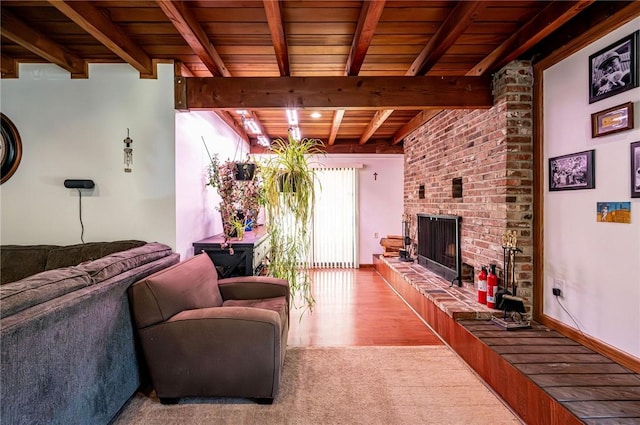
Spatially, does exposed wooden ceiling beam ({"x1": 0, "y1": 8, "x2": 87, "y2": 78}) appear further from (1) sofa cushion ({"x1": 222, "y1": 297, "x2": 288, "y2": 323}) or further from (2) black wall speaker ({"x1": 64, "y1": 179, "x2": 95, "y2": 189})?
(1) sofa cushion ({"x1": 222, "y1": 297, "x2": 288, "y2": 323})

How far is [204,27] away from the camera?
233 centimetres

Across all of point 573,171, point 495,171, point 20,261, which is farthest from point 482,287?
point 20,261

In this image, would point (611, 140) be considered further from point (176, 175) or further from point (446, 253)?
point (176, 175)

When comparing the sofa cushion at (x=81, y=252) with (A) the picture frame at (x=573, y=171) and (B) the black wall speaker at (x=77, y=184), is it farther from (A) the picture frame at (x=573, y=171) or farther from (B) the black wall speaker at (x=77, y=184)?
(A) the picture frame at (x=573, y=171)

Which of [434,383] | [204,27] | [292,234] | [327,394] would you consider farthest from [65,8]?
[434,383]

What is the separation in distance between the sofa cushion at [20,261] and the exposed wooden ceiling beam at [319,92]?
5.75 feet

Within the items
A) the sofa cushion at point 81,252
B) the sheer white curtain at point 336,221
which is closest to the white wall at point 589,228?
the sofa cushion at point 81,252

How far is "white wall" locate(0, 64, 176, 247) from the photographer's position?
285 centimetres

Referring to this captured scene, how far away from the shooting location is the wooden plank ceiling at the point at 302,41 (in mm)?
2084

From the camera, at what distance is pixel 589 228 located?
220cm

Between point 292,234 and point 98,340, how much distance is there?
1.71 metres

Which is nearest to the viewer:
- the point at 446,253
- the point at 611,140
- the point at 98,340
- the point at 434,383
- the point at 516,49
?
the point at 98,340

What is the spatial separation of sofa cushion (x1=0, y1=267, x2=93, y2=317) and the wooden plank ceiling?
1.59 meters

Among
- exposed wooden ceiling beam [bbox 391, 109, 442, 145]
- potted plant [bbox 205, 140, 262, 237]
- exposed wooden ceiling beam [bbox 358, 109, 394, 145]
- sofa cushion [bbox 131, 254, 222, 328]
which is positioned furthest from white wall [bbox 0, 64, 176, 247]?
exposed wooden ceiling beam [bbox 391, 109, 442, 145]
